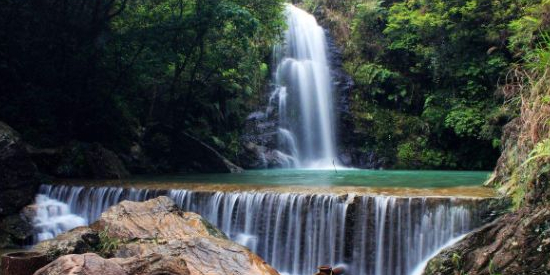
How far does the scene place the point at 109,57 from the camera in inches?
618

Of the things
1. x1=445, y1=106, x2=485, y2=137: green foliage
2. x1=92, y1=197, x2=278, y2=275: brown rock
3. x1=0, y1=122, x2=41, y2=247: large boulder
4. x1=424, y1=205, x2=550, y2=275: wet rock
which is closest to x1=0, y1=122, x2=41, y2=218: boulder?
x1=0, y1=122, x2=41, y2=247: large boulder

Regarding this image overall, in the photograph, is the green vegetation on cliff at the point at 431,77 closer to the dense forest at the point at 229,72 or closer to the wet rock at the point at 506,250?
the dense forest at the point at 229,72

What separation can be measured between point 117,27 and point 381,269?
11975mm

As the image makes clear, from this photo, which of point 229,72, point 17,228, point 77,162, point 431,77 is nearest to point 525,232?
point 17,228

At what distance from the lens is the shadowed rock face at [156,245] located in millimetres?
4035

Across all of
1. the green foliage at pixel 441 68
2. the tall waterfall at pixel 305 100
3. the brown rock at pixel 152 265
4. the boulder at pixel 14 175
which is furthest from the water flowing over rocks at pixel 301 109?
the brown rock at pixel 152 265

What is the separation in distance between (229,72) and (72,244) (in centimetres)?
1295

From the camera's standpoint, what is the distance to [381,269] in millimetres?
8070

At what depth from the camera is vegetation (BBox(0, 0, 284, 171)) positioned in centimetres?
1465

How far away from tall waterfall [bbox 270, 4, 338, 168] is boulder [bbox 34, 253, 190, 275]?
647 inches

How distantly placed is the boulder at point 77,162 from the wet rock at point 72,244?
25.6 ft

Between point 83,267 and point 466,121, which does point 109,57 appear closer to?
point 83,267

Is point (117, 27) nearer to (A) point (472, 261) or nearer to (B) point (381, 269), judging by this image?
(B) point (381, 269)

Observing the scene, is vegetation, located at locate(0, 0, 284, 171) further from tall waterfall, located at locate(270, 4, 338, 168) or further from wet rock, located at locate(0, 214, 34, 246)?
wet rock, located at locate(0, 214, 34, 246)
